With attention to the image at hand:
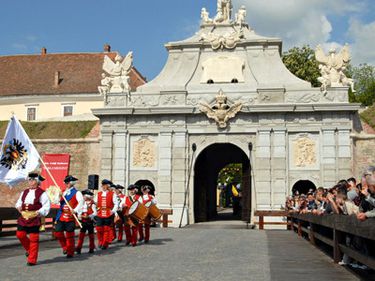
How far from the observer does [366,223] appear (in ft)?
25.6

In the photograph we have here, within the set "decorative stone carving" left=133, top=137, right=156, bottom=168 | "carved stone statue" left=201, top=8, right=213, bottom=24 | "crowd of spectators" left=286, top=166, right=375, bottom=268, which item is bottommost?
"crowd of spectators" left=286, top=166, right=375, bottom=268

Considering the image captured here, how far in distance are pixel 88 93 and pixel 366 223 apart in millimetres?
41117

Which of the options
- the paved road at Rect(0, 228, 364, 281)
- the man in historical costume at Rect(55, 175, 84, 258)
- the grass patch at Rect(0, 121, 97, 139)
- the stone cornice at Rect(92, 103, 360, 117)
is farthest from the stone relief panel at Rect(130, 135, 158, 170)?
the man in historical costume at Rect(55, 175, 84, 258)

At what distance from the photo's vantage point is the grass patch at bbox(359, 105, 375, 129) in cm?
2886

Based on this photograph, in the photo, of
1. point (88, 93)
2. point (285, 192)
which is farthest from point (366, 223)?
point (88, 93)

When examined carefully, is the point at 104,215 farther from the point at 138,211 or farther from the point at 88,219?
the point at 138,211

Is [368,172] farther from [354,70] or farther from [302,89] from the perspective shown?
[354,70]

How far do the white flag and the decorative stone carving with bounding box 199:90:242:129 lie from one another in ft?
46.2

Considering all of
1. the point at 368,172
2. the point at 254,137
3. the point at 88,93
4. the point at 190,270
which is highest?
the point at 88,93

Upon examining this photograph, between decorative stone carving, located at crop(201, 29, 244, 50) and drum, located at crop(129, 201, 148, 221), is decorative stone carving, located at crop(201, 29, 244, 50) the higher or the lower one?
the higher one

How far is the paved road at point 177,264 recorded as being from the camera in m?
9.37

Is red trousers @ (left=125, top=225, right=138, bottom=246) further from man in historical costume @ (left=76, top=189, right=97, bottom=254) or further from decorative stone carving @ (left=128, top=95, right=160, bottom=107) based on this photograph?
decorative stone carving @ (left=128, top=95, right=160, bottom=107)

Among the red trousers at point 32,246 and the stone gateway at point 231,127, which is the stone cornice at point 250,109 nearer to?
the stone gateway at point 231,127

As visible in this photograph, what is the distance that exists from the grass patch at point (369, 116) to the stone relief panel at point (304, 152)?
3.76 metres
